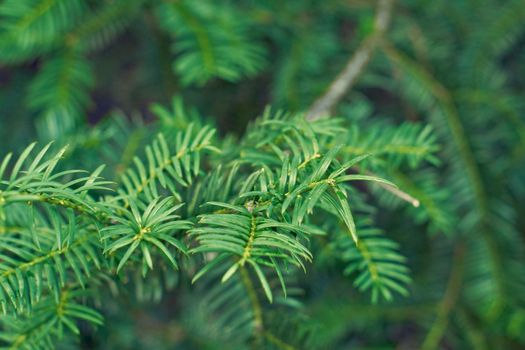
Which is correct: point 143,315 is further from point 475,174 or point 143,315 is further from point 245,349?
point 475,174

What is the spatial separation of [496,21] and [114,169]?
0.90m

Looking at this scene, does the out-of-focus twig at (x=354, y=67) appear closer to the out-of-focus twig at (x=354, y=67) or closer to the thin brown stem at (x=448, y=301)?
the out-of-focus twig at (x=354, y=67)

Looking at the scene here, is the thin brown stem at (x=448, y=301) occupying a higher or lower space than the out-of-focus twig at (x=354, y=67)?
lower

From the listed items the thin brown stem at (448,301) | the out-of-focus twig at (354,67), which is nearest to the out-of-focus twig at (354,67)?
the out-of-focus twig at (354,67)

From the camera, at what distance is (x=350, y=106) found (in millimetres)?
1131

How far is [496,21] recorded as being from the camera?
1.26m

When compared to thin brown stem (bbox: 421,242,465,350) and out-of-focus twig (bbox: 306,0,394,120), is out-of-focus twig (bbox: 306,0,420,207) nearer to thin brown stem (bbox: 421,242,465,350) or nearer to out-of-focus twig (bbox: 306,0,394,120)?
out-of-focus twig (bbox: 306,0,394,120)

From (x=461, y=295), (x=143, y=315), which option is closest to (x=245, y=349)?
(x=143, y=315)

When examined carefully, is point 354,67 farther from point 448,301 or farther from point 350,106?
point 448,301

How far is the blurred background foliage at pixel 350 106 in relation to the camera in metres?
1.04

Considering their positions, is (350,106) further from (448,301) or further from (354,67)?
(448,301)

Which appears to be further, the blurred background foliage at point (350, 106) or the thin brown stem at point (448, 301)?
the thin brown stem at point (448, 301)

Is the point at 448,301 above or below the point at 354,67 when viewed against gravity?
below

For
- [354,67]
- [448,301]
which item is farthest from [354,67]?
[448,301]
